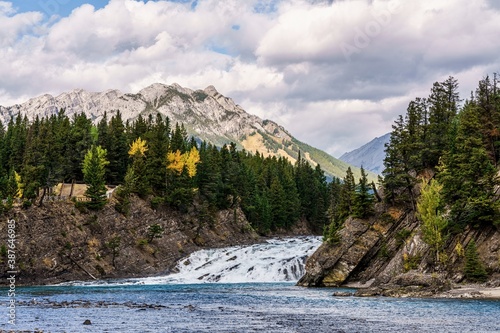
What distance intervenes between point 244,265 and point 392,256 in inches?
1353

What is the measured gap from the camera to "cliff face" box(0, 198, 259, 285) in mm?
92188

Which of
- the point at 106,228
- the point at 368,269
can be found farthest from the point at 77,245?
the point at 368,269

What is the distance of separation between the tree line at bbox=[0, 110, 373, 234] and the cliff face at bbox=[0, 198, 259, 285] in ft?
10.4

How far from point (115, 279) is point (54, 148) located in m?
34.6

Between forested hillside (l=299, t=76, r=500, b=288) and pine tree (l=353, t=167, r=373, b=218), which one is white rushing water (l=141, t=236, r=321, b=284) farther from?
pine tree (l=353, t=167, r=373, b=218)

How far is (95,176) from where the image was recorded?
112125 millimetres

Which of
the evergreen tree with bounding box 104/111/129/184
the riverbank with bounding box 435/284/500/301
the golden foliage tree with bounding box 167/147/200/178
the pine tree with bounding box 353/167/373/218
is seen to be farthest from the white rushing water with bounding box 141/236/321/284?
the riverbank with bounding box 435/284/500/301

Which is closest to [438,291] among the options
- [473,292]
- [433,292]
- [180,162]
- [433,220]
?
[433,292]

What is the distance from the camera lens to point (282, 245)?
381ft

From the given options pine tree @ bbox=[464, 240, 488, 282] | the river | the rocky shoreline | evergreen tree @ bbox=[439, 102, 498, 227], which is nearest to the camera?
the river

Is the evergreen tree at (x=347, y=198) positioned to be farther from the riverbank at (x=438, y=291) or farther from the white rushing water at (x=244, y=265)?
the riverbank at (x=438, y=291)

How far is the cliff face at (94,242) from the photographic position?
92.2m

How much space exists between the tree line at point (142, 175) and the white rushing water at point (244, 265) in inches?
383

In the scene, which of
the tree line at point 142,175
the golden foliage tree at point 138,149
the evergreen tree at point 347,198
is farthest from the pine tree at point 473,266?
the golden foliage tree at point 138,149
